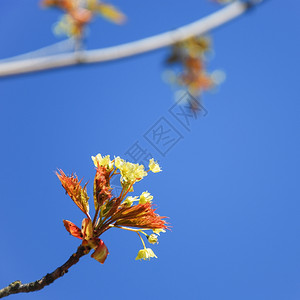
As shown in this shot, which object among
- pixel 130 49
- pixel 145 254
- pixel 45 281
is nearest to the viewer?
pixel 130 49

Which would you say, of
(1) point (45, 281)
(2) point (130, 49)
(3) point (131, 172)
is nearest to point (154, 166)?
(3) point (131, 172)

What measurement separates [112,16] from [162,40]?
1.61 feet

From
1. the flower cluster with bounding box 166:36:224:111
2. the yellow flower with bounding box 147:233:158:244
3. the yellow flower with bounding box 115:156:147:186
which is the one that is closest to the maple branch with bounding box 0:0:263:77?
the flower cluster with bounding box 166:36:224:111

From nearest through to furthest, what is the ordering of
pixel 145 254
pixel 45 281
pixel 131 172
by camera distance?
pixel 45 281, pixel 131 172, pixel 145 254

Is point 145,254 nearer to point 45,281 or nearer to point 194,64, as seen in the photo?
point 45,281

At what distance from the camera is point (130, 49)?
164 cm

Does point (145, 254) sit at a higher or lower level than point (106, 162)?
lower

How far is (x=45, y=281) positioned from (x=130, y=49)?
3534 millimetres

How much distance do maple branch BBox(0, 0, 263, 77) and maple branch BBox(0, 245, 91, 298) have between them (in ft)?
10.7

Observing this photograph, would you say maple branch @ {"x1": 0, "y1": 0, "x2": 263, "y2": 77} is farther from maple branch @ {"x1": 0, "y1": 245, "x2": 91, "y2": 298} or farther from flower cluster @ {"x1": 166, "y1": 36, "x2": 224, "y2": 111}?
maple branch @ {"x1": 0, "y1": 245, "x2": 91, "y2": 298}

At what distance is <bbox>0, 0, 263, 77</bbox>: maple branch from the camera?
61.5 inches

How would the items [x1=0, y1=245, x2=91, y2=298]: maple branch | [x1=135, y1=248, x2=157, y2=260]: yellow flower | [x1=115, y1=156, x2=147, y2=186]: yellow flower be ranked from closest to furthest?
[x1=0, y1=245, x2=91, y2=298]: maple branch < [x1=115, y1=156, x2=147, y2=186]: yellow flower < [x1=135, y1=248, x2=157, y2=260]: yellow flower

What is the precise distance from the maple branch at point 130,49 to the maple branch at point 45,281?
10.7 feet

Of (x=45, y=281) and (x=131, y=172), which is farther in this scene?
(x=131, y=172)
